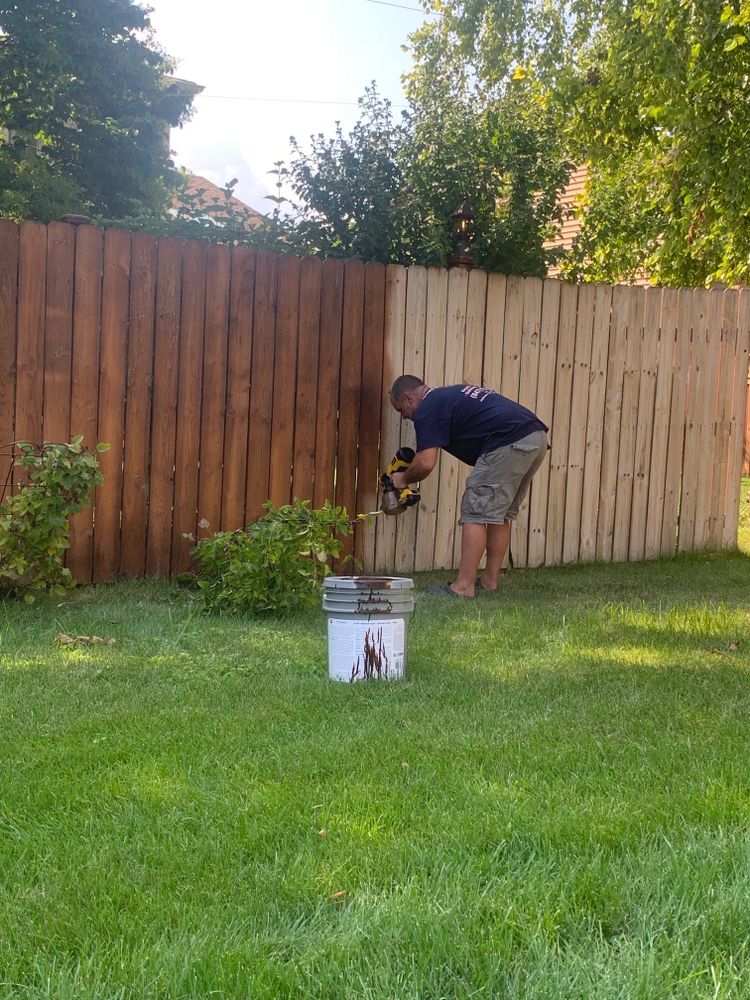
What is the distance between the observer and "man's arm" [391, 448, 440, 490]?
249 inches

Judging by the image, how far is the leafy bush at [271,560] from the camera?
547 centimetres

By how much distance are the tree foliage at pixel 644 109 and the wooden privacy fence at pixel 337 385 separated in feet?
5.49

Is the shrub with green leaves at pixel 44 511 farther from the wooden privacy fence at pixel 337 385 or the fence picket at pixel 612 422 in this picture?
the fence picket at pixel 612 422

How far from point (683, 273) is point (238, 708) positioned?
9726mm

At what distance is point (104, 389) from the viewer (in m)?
6.05

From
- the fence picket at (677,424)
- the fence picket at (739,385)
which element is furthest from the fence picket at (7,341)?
the fence picket at (739,385)

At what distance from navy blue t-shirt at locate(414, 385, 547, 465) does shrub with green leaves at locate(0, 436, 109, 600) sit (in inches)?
82.9

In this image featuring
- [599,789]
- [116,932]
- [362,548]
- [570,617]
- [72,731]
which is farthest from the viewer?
[362,548]

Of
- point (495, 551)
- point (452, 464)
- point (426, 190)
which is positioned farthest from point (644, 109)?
point (495, 551)

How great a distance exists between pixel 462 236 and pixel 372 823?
5.99 meters

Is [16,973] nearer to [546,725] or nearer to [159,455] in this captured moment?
[546,725]

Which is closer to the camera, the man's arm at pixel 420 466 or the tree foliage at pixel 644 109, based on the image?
the man's arm at pixel 420 466

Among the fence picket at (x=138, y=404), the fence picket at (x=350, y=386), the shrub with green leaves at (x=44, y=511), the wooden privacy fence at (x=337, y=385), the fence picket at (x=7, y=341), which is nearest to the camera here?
the shrub with green leaves at (x=44, y=511)

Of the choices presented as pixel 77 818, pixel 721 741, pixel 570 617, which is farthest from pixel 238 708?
pixel 570 617
